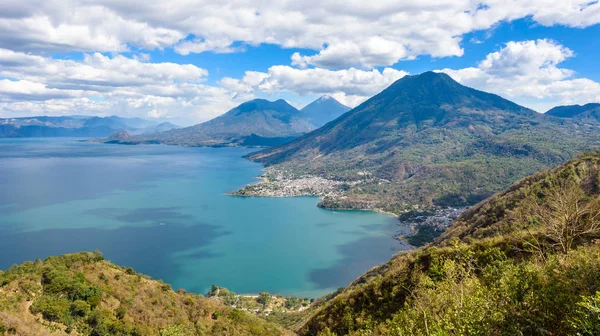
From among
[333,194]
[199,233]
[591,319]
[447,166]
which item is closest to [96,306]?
[591,319]

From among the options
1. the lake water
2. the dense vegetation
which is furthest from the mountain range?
the dense vegetation

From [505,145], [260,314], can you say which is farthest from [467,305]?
[505,145]

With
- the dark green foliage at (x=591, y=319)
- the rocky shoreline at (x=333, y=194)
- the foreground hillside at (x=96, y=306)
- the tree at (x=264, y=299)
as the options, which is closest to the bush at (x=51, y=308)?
the foreground hillside at (x=96, y=306)

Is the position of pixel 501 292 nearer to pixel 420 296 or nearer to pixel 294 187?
pixel 420 296

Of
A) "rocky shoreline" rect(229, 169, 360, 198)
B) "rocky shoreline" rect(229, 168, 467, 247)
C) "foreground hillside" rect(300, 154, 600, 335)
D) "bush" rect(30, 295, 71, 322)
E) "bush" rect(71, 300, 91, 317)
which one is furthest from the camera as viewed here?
"rocky shoreline" rect(229, 169, 360, 198)

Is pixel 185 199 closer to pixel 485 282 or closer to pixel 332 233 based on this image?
pixel 332 233

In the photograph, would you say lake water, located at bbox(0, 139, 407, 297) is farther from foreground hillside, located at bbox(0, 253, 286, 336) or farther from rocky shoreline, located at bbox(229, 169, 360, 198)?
foreground hillside, located at bbox(0, 253, 286, 336)
